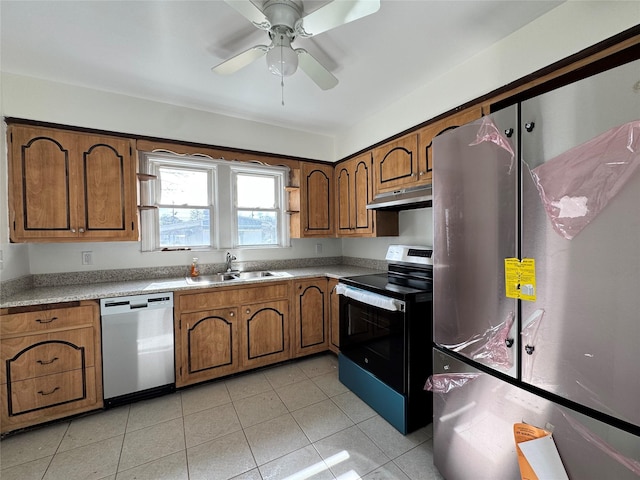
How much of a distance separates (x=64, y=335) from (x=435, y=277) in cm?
252

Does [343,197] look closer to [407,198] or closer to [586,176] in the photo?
[407,198]

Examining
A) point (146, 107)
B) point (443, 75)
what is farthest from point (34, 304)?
point (443, 75)

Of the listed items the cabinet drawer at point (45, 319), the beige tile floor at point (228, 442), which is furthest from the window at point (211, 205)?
the beige tile floor at point (228, 442)

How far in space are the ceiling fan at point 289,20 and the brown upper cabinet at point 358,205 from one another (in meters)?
1.43

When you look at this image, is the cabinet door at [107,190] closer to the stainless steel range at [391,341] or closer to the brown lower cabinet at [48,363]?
the brown lower cabinet at [48,363]

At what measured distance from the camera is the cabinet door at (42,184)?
2020 millimetres

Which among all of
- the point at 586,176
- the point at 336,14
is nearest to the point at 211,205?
the point at 336,14

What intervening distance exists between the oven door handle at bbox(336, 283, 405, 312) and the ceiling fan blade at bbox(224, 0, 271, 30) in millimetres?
1742

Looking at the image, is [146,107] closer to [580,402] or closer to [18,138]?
[18,138]

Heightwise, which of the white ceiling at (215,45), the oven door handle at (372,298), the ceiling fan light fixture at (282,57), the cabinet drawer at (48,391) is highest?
the white ceiling at (215,45)

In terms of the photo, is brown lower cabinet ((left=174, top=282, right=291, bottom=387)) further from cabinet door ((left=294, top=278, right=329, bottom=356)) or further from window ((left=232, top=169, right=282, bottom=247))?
window ((left=232, top=169, right=282, bottom=247))

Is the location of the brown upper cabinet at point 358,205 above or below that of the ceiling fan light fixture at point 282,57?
below

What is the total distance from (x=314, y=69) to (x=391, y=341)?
6.06ft

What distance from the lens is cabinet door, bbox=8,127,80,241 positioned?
2020mm
